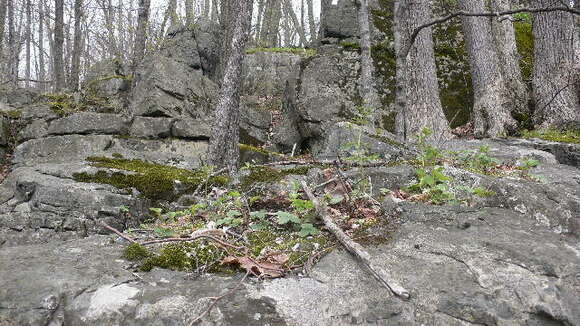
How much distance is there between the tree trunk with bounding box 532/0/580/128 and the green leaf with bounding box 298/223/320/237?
7.78 m

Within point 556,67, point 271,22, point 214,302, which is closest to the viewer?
point 214,302

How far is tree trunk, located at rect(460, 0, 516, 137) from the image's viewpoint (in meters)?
8.70

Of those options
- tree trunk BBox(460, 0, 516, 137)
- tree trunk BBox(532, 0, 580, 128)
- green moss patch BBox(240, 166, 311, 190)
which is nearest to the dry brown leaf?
green moss patch BBox(240, 166, 311, 190)

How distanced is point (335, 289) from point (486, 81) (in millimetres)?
8799

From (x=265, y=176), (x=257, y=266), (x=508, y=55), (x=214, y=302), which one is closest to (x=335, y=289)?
(x=257, y=266)

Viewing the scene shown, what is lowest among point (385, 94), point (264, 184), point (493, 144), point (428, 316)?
point (428, 316)

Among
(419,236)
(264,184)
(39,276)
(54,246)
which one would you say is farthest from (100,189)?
(419,236)

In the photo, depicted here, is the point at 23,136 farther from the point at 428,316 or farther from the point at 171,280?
the point at 428,316

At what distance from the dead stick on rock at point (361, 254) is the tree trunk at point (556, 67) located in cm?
767

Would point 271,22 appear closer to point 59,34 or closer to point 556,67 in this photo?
point 59,34

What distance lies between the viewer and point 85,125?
9.27 meters

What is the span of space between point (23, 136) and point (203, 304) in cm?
987

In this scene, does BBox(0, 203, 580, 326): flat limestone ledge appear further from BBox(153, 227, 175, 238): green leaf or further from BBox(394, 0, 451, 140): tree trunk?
BBox(394, 0, 451, 140): tree trunk

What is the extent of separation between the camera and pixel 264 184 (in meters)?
3.67
